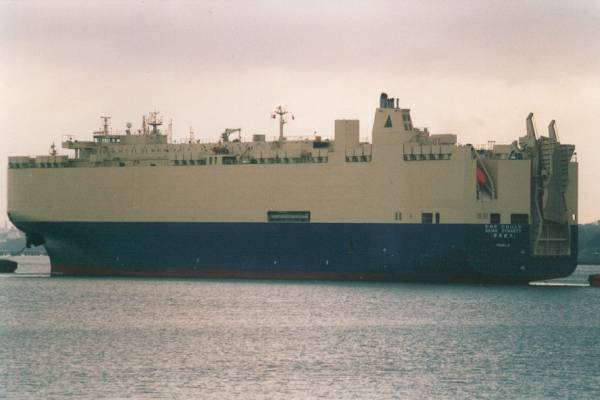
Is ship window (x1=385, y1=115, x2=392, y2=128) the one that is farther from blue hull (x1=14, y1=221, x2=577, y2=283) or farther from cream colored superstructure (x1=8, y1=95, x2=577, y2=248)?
blue hull (x1=14, y1=221, x2=577, y2=283)

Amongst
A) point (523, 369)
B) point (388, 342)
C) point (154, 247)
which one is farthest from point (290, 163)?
point (523, 369)

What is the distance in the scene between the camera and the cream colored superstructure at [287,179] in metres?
63.3

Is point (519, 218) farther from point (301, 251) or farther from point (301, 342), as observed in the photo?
point (301, 342)

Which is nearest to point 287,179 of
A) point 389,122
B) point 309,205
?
point 309,205

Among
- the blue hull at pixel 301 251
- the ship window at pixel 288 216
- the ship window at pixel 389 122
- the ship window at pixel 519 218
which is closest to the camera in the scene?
the ship window at pixel 519 218

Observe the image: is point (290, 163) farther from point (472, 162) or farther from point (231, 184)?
point (472, 162)

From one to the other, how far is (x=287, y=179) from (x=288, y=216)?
1.94 m

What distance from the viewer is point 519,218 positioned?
6228 centimetres

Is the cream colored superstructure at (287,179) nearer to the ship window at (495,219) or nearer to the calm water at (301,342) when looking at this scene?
the ship window at (495,219)

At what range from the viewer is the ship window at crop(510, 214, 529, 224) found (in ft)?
204

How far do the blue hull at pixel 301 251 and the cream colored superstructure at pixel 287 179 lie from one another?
0.60 m

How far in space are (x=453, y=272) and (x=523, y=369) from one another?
79.9 feet

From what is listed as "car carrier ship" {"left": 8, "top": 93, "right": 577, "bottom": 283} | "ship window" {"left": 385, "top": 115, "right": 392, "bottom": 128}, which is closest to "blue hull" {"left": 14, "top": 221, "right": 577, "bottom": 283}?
"car carrier ship" {"left": 8, "top": 93, "right": 577, "bottom": 283}

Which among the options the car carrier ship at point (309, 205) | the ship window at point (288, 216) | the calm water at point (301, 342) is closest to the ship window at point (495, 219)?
the car carrier ship at point (309, 205)
